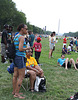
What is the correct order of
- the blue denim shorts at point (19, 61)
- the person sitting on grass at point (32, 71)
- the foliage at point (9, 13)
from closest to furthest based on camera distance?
the blue denim shorts at point (19, 61), the person sitting on grass at point (32, 71), the foliage at point (9, 13)

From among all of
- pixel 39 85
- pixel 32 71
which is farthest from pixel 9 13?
pixel 39 85

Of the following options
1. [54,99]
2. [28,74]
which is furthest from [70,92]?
[28,74]

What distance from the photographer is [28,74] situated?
3.75 metres

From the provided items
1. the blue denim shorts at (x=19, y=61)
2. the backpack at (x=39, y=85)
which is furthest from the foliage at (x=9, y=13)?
the blue denim shorts at (x=19, y=61)

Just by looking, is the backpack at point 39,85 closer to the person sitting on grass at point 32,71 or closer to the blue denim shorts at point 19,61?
the person sitting on grass at point 32,71

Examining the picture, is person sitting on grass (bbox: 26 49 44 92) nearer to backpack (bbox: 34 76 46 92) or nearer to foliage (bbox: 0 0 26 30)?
backpack (bbox: 34 76 46 92)

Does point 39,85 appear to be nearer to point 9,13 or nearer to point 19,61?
point 19,61

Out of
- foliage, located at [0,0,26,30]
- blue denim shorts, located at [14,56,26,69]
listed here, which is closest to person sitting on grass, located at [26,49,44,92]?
blue denim shorts, located at [14,56,26,69]

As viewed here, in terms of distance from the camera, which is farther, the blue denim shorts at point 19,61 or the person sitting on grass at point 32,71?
the person sitting on grass at point 32,71

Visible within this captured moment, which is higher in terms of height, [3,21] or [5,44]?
[3,21]

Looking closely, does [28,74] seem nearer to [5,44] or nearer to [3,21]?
[5,44]

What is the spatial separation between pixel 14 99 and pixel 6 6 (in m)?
43.9

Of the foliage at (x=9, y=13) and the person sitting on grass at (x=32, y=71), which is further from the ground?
the foliage at (x=9, y=13)

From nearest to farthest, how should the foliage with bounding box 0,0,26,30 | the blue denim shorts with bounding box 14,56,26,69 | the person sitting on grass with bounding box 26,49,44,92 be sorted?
the blue denim shorts with bounding box 14,56,26,69 → the person sitting on grass with bounding box 26,49,44,92 → the foliage with bounding box 0,0,26,30
